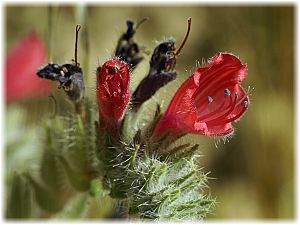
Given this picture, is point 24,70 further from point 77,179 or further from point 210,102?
point 210,102

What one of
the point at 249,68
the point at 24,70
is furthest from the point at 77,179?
the point at 249,68

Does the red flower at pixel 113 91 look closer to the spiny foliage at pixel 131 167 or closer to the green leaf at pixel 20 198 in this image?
the spiny foliage at pixel 131 167

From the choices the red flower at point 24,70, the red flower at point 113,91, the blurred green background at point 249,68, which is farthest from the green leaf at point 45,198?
the blurred green background at point 249,68

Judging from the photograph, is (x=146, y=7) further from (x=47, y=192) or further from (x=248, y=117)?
(x=47, y=192)

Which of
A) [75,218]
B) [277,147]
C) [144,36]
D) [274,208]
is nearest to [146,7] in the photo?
[144,36]

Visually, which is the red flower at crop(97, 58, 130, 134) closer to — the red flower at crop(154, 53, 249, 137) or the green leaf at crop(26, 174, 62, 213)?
the red flower at crop(154, 53, 249, 137)

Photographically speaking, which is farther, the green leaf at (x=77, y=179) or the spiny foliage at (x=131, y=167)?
the green leaf at (x=77, y=179)
